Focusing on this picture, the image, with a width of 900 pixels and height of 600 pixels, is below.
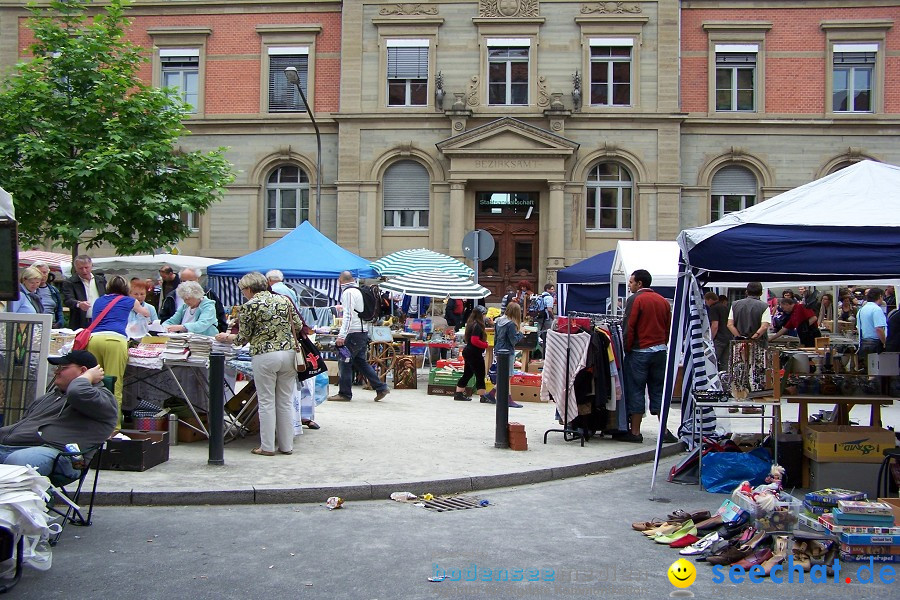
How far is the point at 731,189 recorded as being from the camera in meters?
28.6

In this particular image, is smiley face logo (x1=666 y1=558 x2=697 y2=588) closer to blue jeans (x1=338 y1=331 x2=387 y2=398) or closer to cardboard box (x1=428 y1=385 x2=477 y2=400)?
blue jeans (x1=338 y1=331 x2=387 y2=398)

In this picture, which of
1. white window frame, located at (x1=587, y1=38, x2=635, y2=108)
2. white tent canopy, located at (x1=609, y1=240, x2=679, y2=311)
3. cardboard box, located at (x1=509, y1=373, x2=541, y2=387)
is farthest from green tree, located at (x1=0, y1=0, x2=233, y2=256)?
white window frame, located at (x1=587, y1=38, x2=635, y2=108)

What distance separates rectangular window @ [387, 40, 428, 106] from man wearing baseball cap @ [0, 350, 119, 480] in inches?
927

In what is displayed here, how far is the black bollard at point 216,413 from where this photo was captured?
8.25 metres

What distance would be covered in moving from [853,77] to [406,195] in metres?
15.4

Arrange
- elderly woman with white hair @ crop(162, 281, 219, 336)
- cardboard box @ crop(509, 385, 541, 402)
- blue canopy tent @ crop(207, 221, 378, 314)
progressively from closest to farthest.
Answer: elderly woman with white hair @ crop(162, 281, 219, 336)
cardboard box @ crop(509, 385, 541, 402)
blue canopy tent @ crop(207, 221, 378, 314)

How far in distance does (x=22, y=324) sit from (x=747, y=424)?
9.84m

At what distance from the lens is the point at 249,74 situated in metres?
29.5

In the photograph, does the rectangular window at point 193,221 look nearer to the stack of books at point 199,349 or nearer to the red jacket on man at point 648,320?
the stack of books at point 199,349

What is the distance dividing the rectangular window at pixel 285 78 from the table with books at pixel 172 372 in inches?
841

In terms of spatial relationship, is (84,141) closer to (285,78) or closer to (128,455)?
(285,78)

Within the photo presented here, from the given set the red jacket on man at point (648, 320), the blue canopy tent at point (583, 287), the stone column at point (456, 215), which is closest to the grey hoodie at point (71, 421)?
the red jacket on man at point (648, 320)

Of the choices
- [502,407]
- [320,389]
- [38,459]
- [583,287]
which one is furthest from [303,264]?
[38,459]

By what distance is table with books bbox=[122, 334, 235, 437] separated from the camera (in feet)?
29.4
